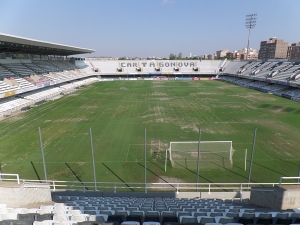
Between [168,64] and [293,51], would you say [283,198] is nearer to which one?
[168,64]

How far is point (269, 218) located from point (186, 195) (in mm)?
6280

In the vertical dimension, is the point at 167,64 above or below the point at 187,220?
above

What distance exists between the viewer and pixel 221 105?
115 ft

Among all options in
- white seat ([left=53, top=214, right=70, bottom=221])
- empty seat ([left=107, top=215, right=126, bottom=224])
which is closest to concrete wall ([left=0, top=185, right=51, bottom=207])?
white seat ([left=53, top=214, right=70, bottom=221])

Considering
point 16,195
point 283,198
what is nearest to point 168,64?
point 283,198

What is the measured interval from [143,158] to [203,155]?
14.0 ft

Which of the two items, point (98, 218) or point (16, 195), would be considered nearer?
point (98, 218)

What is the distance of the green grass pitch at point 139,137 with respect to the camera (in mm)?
14461

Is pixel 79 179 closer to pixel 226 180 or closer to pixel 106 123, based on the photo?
pixel 226 180

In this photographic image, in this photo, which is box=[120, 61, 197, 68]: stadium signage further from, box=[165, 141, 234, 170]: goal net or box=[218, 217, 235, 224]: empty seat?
box=[218, 217, 235, 224]: empty seat

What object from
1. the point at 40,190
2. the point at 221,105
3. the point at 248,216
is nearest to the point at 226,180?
the point at 248,216

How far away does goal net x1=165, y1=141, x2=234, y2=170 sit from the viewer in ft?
50.1

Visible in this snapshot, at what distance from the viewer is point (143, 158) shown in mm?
16438

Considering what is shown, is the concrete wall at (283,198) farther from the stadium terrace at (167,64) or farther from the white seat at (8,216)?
the stadium terrace at (167,64)
